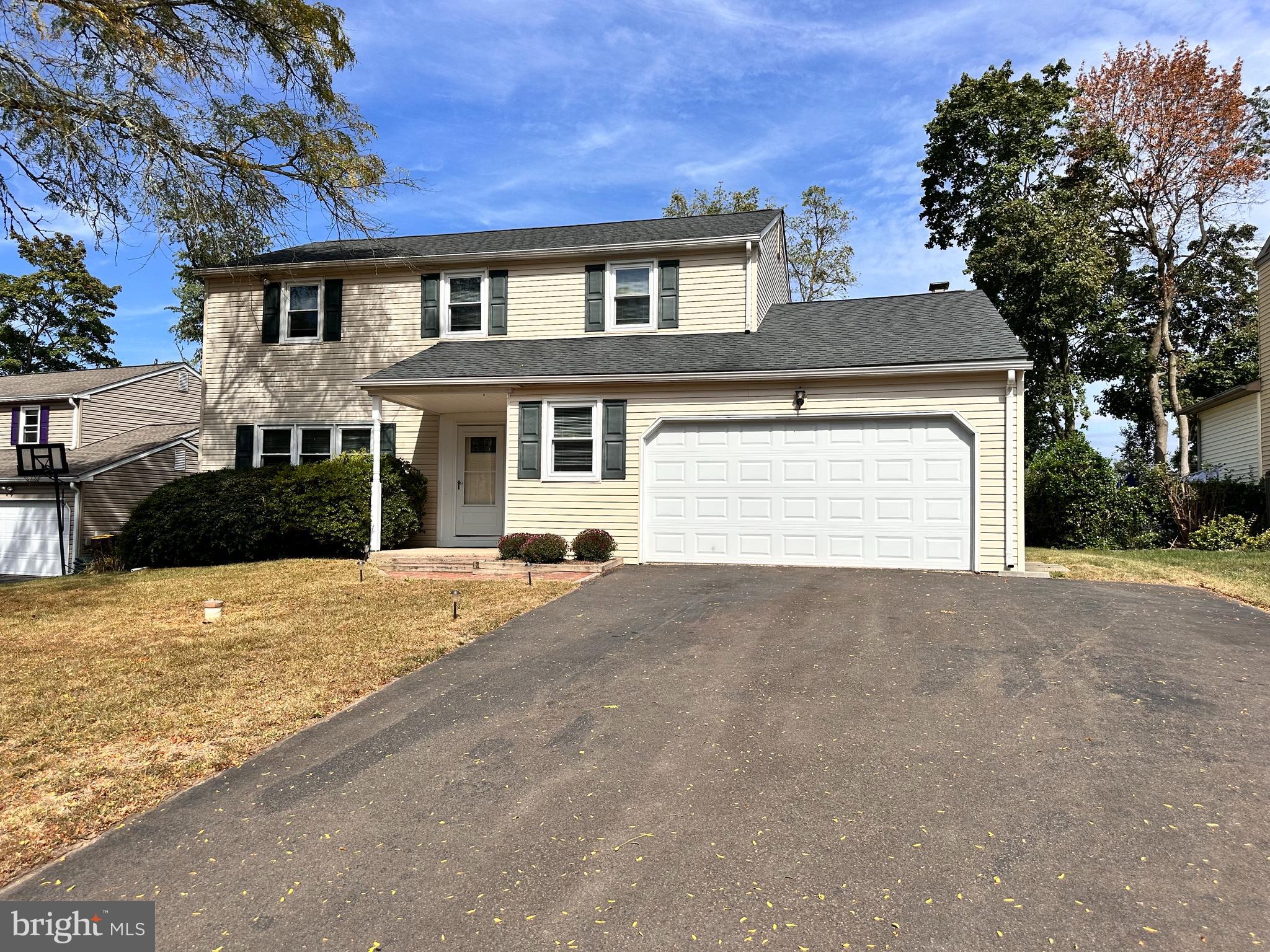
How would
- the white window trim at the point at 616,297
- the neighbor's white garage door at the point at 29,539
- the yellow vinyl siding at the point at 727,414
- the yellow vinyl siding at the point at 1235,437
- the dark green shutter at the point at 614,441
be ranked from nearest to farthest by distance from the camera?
the yellow vinyl siding at the point at 727,414, the dark green shutter at the point at 614,441, the white window trim at the point at 616,297, the yellow vinyl siding at the point at 1235,437, the neighbor's white garage door at the point at 29,539

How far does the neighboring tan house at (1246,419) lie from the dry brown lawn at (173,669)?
654 inches

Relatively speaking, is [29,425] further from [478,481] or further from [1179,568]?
[1179,568]

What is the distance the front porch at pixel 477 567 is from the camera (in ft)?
34.4

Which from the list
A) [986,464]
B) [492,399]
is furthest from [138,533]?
[986,464]

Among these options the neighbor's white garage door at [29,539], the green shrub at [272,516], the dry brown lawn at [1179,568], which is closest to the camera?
the dry brown lawn at [1179,568]

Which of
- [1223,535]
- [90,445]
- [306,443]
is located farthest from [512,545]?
[90,445]

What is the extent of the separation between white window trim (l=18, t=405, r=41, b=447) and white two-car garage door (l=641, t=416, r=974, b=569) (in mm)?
20783

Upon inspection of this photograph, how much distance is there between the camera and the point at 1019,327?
1933 cm

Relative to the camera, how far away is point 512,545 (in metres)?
11.5

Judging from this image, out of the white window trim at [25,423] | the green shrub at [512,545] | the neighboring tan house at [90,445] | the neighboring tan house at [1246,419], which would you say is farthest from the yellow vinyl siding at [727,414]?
the white window trim at [25,423]

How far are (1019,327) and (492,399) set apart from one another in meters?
15.1

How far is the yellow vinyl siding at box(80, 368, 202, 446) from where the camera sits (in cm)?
2131

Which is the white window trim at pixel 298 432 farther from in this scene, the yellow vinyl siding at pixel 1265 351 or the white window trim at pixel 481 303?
the yellow vinyl siding at pixel 1265 351

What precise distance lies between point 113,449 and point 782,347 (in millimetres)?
19378
